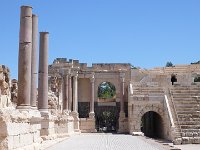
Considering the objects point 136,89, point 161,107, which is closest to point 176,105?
point 161,107

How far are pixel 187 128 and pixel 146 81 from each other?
61.8 feet

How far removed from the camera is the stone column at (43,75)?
21.0 m

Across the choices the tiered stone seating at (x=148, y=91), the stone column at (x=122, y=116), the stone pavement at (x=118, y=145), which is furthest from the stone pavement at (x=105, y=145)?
the stone column at (x=122, y=116)

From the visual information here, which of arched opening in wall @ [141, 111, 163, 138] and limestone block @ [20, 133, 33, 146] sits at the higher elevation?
limestone block @ [20, 133, 33, 146]

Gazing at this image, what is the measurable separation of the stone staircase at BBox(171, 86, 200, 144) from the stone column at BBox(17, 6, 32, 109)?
14.1 metres

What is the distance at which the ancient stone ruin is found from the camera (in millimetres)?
15258

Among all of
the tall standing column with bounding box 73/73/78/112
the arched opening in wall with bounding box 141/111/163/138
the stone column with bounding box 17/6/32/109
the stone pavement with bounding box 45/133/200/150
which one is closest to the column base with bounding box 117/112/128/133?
the arched opening in wall with bounding box 141/111/163/138

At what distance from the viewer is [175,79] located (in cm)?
4944

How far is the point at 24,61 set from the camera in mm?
15398

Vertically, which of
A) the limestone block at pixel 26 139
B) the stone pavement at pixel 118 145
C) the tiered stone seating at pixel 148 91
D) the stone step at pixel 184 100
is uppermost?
the tiered stone seating at pixel 148 91

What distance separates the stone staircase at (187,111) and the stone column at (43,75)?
10368 mm

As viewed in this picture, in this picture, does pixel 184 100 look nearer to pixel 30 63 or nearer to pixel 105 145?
pixel 105 145

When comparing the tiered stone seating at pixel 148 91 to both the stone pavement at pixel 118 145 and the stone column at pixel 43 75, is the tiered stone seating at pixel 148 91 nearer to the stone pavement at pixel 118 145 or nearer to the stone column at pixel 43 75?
the stone pavement at pixel 118 145

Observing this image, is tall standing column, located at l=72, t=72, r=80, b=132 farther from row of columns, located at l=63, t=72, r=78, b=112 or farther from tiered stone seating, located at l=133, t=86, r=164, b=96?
tiered stone seating, located at l=133, t=86, r=164, b=96
